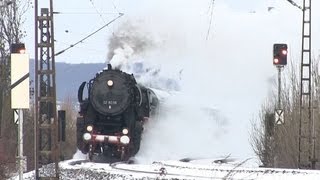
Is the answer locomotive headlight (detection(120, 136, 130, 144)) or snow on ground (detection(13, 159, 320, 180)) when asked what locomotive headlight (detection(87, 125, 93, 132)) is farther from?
snow on ground (detection(13, 159, 320, 180))

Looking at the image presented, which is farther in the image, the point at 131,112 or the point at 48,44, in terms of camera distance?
the point at 131,112

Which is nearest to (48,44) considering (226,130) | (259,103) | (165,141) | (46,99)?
(46,99)

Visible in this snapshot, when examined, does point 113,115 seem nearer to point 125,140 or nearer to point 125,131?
point 125,131

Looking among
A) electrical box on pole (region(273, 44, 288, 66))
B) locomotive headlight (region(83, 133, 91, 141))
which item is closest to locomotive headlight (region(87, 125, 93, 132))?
locomotive headlight (region(83, 133, 91, 141))

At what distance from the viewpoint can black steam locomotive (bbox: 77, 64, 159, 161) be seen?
2488cm

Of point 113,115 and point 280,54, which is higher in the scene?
point 280,54

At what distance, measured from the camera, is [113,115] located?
82.8ft

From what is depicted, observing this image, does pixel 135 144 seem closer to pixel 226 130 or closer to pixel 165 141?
pixel 165 141

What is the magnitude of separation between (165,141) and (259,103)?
9.52m

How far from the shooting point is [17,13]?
32938mm

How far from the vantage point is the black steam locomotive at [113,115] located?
24.9 metres

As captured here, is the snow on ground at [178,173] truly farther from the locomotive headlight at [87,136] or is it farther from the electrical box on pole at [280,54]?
the electrical box on pole at [280,54]

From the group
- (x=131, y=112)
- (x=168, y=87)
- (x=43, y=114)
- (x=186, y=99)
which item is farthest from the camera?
(x=168, y=87)

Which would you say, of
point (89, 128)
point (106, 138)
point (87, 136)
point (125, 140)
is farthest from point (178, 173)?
point (89, 128)
